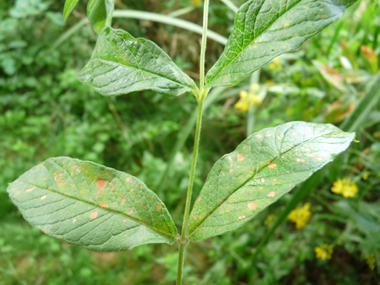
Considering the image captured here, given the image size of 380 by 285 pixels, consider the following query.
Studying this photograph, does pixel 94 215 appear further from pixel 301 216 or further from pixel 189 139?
pixel 189 139

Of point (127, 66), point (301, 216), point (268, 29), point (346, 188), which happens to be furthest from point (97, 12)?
point (301, 216)

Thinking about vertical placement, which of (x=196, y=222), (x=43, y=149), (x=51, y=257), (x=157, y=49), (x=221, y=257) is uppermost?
(x=157, y=49)

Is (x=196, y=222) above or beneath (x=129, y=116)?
above

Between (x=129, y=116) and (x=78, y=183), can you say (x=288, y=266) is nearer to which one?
(x=78, y=183)

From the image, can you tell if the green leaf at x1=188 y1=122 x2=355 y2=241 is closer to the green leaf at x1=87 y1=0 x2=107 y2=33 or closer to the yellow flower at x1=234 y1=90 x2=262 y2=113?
the green leaf at x1=87 y1=0 x2=107 y2=33

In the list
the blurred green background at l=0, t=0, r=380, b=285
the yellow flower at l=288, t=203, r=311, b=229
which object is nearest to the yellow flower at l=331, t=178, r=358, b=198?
the blurred green background at l=0, t=0, r=380, b=285

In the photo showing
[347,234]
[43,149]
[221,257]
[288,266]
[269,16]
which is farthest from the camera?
[43,149]

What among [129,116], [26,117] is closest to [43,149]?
[26,117]
